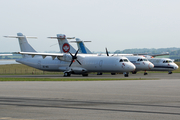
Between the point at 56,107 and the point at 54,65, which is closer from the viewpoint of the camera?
the point at 56,107

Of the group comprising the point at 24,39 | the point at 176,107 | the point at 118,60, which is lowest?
the point at 176,107

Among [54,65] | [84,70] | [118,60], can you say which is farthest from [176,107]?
[54,65]

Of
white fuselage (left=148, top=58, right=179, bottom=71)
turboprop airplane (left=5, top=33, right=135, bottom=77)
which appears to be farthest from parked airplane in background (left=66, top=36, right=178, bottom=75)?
turboprop airplane (left=5, top=33, right=135, bottom=77)

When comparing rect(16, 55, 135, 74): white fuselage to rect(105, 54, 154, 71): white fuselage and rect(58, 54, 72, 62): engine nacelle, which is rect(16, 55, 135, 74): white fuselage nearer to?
rect(58, 54, 72, 62): engine nacelle

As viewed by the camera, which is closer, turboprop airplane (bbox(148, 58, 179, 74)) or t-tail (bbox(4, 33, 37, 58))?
turboprop airplane (bbox(148, 58, 179, 74))

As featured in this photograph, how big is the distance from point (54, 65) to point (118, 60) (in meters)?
13.2

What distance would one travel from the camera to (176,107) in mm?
13039

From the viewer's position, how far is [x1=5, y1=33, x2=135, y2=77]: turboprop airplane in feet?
154

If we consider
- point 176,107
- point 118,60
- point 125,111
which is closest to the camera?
point 125,111

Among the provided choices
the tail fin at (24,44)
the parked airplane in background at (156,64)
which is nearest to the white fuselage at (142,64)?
the parked airplane in background at (156,64)

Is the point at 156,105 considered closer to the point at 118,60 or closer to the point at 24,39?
the point at 118,60

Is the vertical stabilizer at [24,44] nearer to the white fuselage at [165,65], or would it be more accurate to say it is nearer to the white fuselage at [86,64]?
the white fuselage at [86,64]

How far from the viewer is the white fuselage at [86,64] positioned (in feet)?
153

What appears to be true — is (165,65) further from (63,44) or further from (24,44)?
(24,44)
